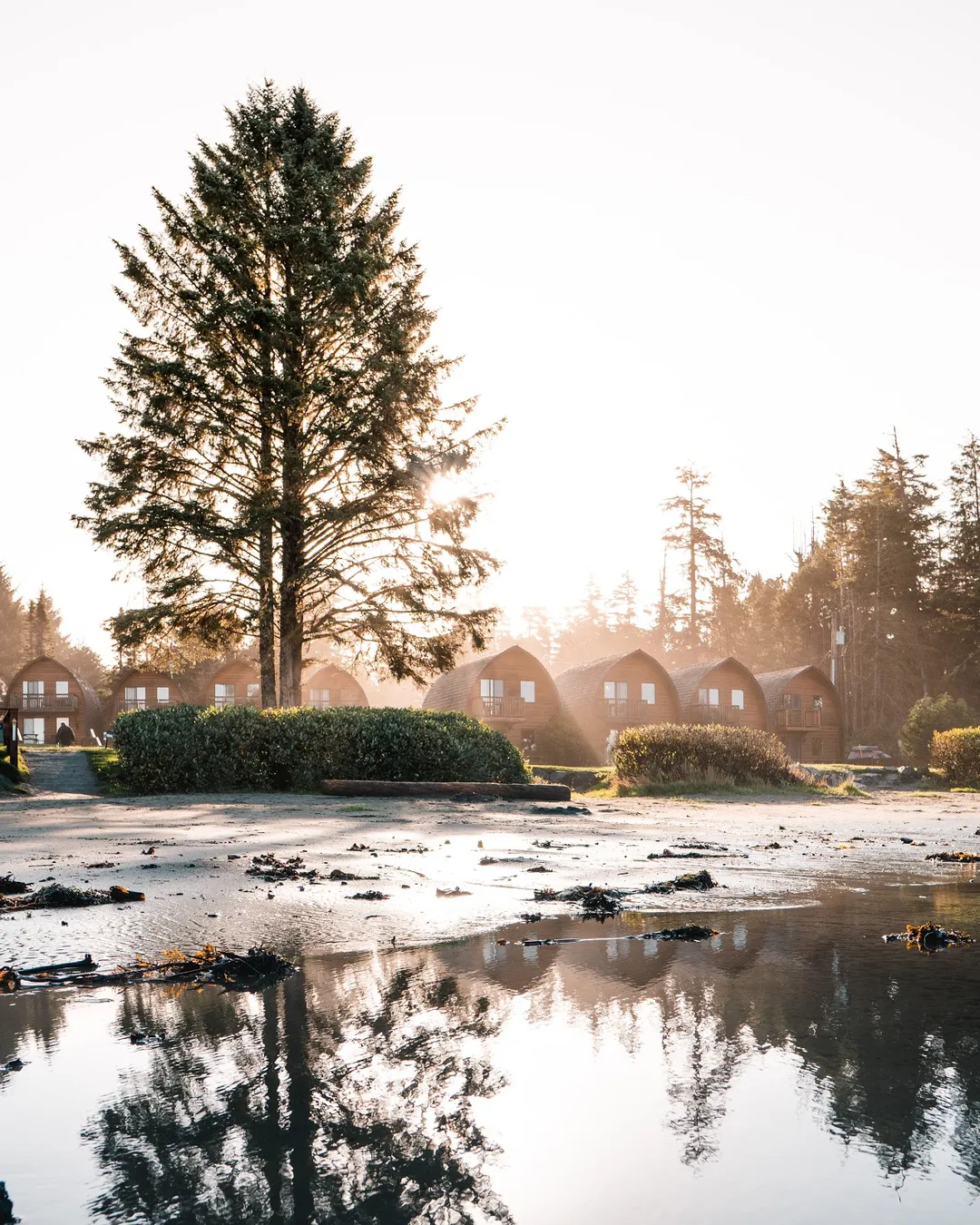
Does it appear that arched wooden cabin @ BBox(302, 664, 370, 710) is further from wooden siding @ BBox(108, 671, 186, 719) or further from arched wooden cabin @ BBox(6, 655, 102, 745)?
arched wooden cabin @ BBox(6, 655, 102, 745)

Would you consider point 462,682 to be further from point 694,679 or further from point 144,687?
point 144,687

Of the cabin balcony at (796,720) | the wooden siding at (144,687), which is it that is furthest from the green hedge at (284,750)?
the wooden siding at (144,687)

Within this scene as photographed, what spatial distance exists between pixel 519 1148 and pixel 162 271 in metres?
28.8

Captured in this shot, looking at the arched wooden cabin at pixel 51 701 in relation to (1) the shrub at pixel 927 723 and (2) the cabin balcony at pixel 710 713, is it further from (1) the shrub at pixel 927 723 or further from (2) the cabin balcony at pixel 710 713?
(1) the shrub at pixel 927 723

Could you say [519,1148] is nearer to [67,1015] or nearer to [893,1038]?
[893,1038]

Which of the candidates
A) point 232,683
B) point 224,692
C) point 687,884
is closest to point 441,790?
point 687,884

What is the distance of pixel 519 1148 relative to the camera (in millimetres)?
2436

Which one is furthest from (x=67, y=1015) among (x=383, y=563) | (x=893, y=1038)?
(x=383, y=563)

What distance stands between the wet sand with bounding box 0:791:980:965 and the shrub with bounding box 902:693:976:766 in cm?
3026

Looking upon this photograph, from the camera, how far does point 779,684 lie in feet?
207

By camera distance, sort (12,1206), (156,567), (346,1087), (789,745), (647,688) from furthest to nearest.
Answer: (789,745)
(647,688)
(156,567)
(346,1087)
(12,1206)

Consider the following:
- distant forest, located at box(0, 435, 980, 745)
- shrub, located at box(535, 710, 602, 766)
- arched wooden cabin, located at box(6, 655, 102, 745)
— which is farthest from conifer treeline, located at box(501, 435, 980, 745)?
arched wooden cabin, located at box(6, 655, 102, 745)

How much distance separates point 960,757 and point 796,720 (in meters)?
33.3

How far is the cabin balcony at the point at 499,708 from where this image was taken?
58250 millimetres
